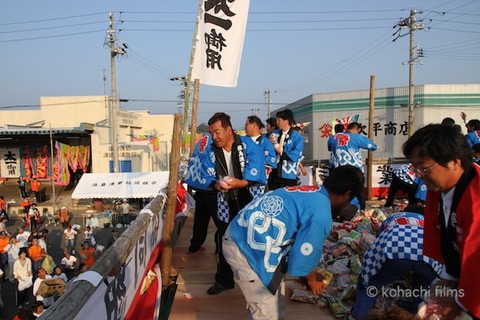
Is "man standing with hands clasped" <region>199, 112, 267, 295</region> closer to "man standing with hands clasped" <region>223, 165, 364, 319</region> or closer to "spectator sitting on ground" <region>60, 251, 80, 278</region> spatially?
"man standing with hands clasped" <region>223, 165, 364, 319</region>

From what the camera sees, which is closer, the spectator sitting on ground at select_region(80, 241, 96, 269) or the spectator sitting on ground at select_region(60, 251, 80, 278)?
the spectator sitting on ground at select_region(60, 251, 80, 278)

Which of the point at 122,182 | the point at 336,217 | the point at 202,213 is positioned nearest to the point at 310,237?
the point at 336,217

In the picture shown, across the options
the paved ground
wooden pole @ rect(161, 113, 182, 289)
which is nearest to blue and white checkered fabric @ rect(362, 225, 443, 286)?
wooden pole @ rect(161, 113, 182, 289)

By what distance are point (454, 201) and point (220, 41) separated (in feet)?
15.0

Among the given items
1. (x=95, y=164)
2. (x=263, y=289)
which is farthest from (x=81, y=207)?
(x=263, y=289)

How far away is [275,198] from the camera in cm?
230

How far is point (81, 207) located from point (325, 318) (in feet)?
68.1

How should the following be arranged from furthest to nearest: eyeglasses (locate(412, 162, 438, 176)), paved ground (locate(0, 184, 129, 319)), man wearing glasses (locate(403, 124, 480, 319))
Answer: paved ground (locate(0, 184, 129, 319)) → eyeglasses (locate(412, 162, 438, 176)) → man wearing glasses (locate(403, 124, 480, 319))

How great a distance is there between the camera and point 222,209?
12.6ft

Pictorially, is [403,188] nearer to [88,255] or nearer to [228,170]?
[228,170]

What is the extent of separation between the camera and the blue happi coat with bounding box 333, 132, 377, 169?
6.43 metres

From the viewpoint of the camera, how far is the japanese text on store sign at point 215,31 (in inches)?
216

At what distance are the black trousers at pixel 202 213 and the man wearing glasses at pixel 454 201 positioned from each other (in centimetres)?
261

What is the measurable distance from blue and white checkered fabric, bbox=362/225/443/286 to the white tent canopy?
544 inches
